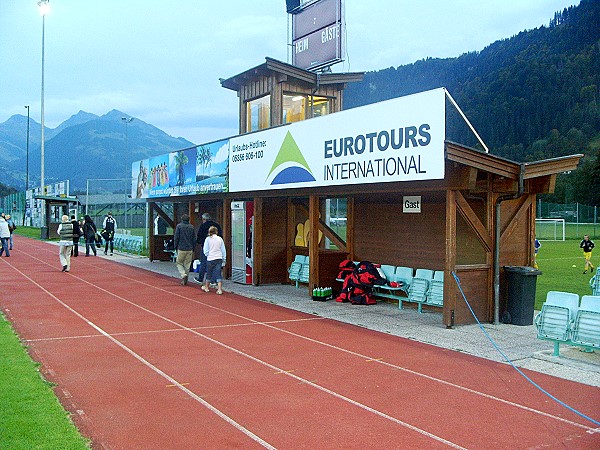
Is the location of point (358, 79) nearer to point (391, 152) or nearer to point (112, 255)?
point (391, 152)

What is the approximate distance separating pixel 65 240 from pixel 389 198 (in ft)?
37.4

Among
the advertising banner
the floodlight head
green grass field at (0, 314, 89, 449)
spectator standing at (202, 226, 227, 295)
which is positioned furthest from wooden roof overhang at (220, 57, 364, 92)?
the floodlight head

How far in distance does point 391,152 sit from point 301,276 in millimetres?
6412

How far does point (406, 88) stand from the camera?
17788cm

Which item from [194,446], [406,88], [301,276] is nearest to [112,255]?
[301,276]

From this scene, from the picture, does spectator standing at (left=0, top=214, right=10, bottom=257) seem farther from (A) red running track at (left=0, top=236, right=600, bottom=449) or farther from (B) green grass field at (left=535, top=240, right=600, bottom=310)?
(B) green grass field at (left=535, top=240, right=600, bottom=310)

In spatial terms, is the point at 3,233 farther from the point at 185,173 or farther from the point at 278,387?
the point at 278,387

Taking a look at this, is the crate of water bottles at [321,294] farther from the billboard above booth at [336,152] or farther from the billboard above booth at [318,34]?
the billboard above booth at [318,34]

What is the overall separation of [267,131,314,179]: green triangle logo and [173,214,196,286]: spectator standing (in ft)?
9.89

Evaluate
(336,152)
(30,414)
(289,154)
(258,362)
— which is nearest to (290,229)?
(289,154)

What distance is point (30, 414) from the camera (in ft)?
20.0

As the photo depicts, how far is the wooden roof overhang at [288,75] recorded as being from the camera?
19281 millimetres

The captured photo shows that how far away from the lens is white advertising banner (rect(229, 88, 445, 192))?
10930mm

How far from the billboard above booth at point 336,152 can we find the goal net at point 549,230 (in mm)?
34732
